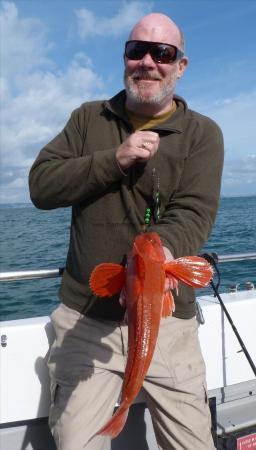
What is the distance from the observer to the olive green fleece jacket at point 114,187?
2.77 metres

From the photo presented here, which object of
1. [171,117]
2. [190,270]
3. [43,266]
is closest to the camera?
[190,270]

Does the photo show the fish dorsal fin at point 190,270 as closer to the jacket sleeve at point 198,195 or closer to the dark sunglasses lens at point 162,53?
the jacket sleeve at point 198,195

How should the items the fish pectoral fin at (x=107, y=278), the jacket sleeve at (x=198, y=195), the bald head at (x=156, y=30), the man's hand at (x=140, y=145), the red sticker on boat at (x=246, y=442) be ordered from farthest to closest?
the red sticker on boat at (x=246, y=442) → the bald head at (x=156, y=30) → the jacket sleeve at (x=198, y=195) → the man's hand at (x=140, y=145) → the fish pectoral fin at (x=107, y=278)

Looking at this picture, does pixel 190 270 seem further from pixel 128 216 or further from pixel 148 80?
pixel 148 80

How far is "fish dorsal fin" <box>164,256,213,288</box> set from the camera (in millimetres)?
2115

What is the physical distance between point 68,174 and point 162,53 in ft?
3.09

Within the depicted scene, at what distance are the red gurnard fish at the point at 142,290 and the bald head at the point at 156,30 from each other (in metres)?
1.41

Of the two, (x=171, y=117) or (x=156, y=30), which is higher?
(x=156, y=30)

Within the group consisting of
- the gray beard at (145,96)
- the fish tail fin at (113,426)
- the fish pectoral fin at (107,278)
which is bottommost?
the fish tail fin at (113,426)

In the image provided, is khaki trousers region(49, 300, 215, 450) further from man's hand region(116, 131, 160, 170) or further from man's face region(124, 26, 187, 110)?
man's face region(124, 26, 187, 110)

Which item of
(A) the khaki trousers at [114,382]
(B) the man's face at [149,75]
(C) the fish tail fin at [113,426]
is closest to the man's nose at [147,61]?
(B) the man's face at [149,75]

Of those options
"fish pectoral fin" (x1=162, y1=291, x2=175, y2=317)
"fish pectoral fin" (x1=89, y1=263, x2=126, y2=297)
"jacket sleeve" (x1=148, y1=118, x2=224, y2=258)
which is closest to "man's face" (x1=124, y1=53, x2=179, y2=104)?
"jacket sleeve" (x1=148, y1=118, x2=224, y2=258)

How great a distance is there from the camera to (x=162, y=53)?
285 cm

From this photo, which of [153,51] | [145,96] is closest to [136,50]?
[153,51]
